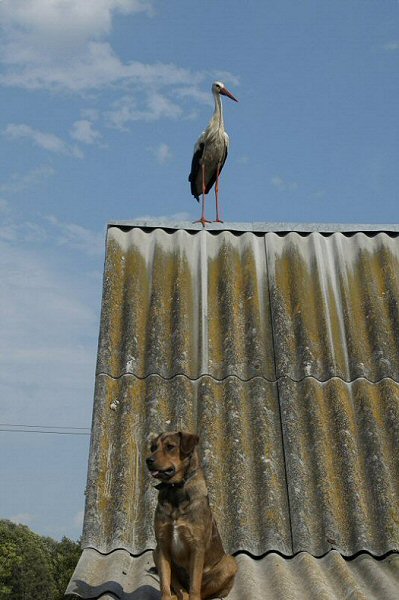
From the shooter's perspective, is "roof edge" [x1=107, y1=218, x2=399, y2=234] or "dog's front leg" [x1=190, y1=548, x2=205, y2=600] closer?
"dog's front leg" [x1=190, y1=548, x2=205, y2=600]

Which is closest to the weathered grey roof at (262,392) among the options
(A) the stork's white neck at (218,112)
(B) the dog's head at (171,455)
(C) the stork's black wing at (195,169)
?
(B) the dog's head at (171,455)

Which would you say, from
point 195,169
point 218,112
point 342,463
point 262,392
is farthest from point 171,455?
point 218,112

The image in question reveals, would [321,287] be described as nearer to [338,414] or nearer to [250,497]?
[338,414]

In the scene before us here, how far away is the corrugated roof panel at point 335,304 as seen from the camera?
19.0 ft

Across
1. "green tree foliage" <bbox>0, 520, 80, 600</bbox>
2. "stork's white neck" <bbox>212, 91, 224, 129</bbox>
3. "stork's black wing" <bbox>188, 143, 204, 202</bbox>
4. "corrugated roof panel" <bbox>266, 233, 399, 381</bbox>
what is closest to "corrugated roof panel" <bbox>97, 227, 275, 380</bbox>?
"corrugated roof panel" <bbox>266, 233, 399, 381</bbox>

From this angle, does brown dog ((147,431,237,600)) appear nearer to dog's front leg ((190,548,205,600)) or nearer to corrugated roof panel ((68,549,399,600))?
dog's front leg ((190,548,205,600))

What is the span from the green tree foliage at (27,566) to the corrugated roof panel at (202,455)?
36.6m

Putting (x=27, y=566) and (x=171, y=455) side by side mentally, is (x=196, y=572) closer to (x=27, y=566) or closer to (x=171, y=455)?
(x=171, y=455)

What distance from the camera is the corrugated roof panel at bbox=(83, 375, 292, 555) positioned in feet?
15.3

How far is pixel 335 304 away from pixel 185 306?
1.17 metres

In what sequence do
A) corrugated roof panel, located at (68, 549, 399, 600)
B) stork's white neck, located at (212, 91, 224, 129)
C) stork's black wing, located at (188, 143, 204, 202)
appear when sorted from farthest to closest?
stork's white neck, located at (212, 91, 224, 129) → stork's black wing, located at (188, 143, 204, 202) → corrugated roof panel, located at (68, 549, 399, 600)

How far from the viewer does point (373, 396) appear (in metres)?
5.57

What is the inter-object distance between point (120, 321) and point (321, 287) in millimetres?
1611

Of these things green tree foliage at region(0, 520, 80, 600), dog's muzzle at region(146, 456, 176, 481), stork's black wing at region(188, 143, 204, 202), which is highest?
green tree foliage at region(0, 520, 80, 600)
